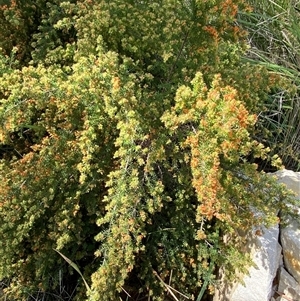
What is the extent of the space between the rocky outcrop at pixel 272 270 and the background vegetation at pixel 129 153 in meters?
0.09

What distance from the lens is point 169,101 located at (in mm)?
2197

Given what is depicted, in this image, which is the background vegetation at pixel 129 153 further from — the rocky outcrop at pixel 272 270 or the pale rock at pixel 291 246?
the pale rock at pixel 291 246

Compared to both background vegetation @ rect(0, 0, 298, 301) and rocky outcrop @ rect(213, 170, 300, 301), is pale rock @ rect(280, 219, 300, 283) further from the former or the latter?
background vegetation @ rect(0, 0, 298, 301)

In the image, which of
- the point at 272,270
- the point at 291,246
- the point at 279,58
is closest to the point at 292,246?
the point at 291,246

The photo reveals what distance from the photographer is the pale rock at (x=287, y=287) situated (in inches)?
92.9

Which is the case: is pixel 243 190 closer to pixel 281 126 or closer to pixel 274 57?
pixel 281 126

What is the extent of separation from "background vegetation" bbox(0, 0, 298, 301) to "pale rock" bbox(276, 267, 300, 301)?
250mm

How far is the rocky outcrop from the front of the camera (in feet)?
7.58

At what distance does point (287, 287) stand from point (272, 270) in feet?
0.47

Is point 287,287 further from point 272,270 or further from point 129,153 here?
point 129,153

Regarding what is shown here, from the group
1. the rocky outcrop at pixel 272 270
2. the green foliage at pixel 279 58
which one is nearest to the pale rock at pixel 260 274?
the rocky outcrop at pixel 272 270

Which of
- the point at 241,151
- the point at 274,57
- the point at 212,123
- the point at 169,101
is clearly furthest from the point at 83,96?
the point at 274,57

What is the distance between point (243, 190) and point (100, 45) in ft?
3.17

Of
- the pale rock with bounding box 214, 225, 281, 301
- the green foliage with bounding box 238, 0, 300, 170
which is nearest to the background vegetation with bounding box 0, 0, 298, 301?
the pale rock with bounding box 214, 225, 281, 301
